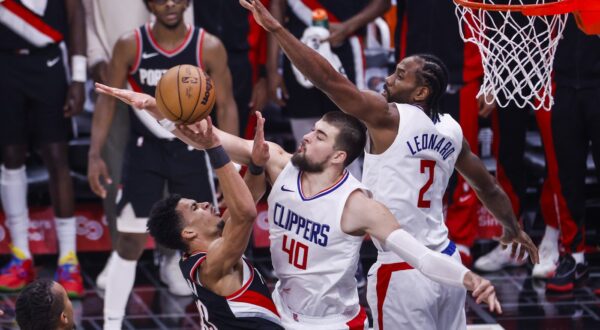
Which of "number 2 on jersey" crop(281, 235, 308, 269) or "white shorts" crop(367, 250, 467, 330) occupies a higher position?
"number 2 on jersey" crop(281, 235, 308, 269)

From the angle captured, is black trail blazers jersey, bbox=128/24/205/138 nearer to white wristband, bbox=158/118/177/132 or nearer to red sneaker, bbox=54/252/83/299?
red sneaker, bbox=54/252/83/299

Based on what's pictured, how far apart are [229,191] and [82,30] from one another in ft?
10.8

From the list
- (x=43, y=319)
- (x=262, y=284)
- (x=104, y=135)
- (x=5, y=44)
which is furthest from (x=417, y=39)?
(x=43, y=319)

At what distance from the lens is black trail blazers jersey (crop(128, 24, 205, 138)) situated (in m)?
7.26

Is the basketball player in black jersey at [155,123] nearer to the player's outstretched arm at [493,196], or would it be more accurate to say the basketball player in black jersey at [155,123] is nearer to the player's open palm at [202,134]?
the player's outstretched arm at [493,196]

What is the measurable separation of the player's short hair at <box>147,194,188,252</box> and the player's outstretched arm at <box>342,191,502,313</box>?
749 mm

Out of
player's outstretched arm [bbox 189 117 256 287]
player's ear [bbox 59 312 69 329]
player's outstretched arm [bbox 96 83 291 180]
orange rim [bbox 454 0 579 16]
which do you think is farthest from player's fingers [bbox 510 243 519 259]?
player's ear [bbox 59 312 69 329]

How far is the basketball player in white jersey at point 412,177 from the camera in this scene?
17.6 feet

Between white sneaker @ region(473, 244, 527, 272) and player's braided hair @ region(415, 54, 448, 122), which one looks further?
white sneaker @ region(473, 244, 527, 272)

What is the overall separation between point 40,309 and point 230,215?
33.2 inches

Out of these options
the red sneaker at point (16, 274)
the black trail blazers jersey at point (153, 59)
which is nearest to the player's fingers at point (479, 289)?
the black trail blazers jersey at point (153, 59)

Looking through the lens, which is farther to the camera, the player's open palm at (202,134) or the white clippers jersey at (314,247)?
the white clippers jersey at (314,247)

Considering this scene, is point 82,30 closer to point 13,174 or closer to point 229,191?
point 13,174

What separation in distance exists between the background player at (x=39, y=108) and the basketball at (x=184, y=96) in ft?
9.37
